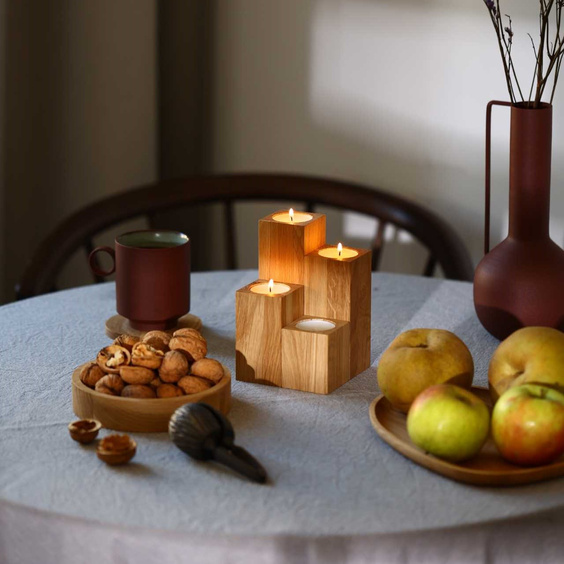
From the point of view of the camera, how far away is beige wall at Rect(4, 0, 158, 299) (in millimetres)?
2438

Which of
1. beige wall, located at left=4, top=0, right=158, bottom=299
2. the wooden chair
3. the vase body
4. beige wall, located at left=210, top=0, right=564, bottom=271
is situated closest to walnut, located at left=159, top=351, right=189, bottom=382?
the vase body

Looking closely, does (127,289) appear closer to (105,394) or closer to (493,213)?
(105,394)

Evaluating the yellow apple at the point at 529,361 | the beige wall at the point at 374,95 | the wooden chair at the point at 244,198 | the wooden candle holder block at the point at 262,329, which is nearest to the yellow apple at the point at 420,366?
the yellow apple at the point at 529,361

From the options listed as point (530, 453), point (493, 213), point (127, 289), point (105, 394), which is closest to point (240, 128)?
point (493, 213)

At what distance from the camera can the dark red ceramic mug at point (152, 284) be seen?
4.34ft

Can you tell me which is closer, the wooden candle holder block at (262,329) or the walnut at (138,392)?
the walnut at (138,392)

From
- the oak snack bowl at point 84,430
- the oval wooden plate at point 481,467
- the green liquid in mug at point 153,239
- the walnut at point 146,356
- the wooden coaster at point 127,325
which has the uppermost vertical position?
the green liquid in mug at point 153,239

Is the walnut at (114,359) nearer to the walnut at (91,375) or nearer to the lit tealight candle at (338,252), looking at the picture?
the walnut at (91,375)

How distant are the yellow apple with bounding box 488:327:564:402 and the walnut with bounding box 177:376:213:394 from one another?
1.06 ft

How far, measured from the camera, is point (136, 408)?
1076 mm

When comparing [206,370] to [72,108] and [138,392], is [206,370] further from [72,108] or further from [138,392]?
[72,108]

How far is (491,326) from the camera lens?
140 cm

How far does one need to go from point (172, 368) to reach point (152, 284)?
0.85 ft

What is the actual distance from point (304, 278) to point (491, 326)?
0.32 meters
